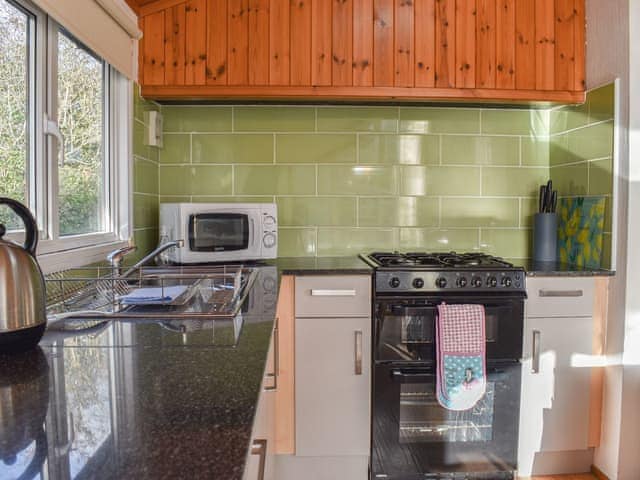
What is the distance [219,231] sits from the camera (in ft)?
7.45

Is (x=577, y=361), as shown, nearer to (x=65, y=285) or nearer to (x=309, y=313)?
(x=309, y=313)

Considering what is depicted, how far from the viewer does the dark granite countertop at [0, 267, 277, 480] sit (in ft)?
1.74

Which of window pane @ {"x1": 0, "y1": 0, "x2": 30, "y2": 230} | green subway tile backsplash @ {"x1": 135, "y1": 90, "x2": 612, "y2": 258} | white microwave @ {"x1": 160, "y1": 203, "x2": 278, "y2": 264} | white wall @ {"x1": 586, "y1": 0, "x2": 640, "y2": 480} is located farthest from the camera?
green subway tile backsplash @ {"x1": 135, "y1": 90, "x2": 612, "y2": 258}

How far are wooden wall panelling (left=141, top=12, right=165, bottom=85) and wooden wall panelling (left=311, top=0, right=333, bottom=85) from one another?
2.31 ft

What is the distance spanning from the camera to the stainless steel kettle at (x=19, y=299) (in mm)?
901

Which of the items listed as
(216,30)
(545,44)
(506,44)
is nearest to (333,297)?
(216,30)

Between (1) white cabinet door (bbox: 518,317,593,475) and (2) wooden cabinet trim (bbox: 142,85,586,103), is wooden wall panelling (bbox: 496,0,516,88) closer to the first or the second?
(2) wooden cabinet trim (bbox: 142,85,586,103)

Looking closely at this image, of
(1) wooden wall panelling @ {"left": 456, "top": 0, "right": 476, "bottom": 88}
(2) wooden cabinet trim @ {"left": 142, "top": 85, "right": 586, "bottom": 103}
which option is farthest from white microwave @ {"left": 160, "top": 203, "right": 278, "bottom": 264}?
(1) wooden wall panelling @ {"left": 456, "top": 0, "right": 476, "bottom": 88}

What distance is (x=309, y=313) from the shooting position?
2096 mm

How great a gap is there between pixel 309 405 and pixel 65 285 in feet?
3.54

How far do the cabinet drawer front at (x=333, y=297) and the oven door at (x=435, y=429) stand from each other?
26cm

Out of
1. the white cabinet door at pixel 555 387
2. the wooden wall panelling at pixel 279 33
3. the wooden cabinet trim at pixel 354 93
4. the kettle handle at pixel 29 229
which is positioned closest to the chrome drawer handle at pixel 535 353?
the white cabinet door at pixel 555 387

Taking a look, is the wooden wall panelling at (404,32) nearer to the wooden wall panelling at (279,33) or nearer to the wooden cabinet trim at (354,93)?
the wooden cabinet trim at (354,93)

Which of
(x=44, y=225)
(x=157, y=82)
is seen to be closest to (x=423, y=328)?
(x=44, y=225)
